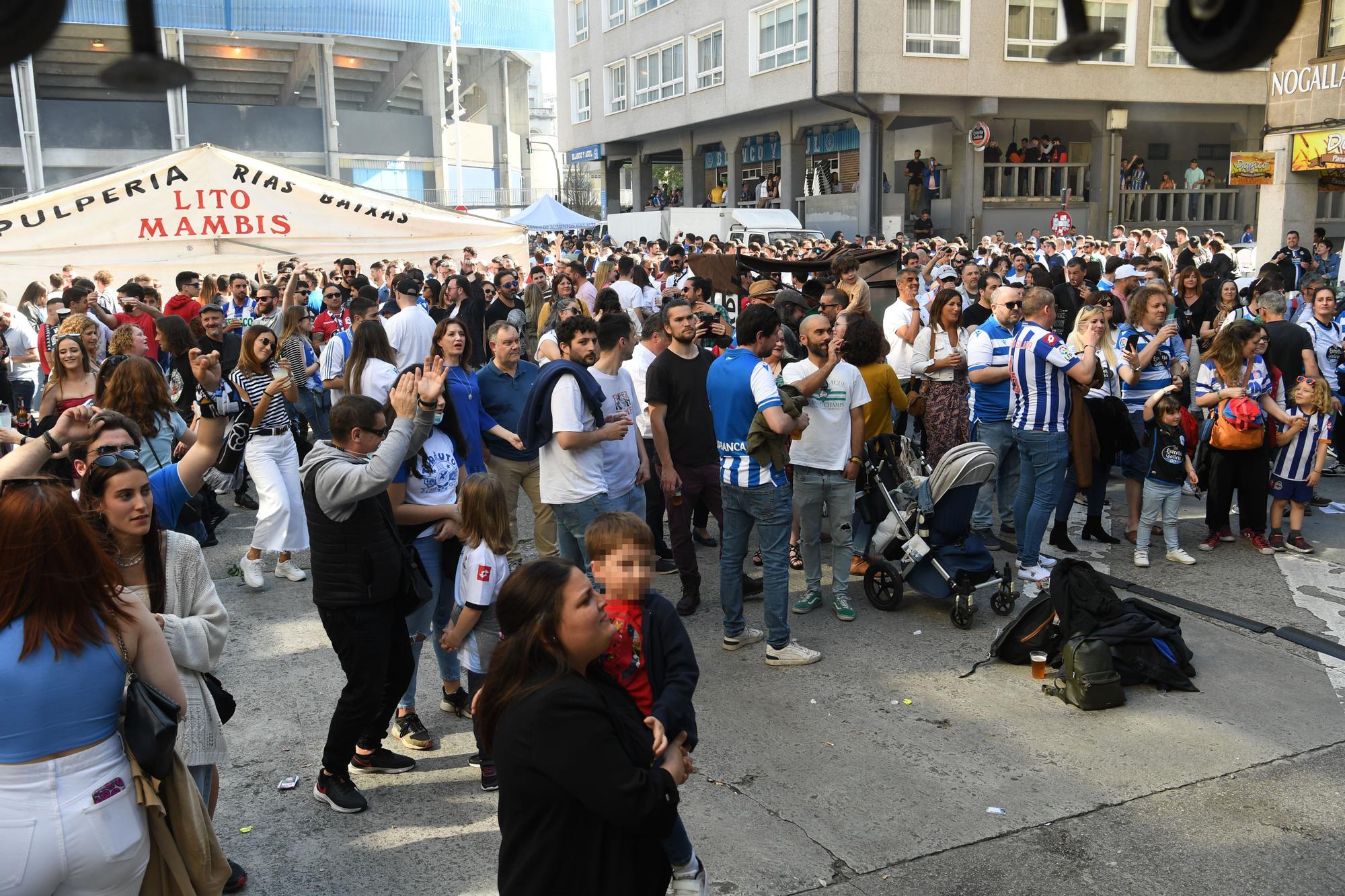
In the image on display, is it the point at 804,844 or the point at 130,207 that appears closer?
the point at 804,844

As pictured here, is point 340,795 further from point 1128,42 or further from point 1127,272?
point 1128,42

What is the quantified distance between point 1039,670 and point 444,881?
3.31m

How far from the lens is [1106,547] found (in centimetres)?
805

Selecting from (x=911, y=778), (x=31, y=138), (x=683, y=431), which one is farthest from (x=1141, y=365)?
(x=31, y=138)

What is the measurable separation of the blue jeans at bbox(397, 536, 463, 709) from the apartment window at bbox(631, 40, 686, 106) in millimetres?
35410

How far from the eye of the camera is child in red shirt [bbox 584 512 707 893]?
314 centimetres

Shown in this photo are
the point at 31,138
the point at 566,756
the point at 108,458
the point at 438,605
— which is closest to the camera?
the point at 566,756

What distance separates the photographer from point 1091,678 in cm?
536

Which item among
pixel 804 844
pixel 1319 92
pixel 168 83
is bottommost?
pixel 804 844

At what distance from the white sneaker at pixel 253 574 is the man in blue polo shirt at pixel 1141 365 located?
631 cm

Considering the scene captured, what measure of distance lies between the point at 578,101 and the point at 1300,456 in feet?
141

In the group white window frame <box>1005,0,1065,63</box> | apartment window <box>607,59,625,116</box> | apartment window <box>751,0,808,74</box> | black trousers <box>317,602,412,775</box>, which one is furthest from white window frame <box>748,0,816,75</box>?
black trousers <box>317,602,412,775</box>

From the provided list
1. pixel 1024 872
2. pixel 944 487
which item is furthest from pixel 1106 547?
pixel 1024 872

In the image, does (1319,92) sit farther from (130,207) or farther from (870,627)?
(130,207)
